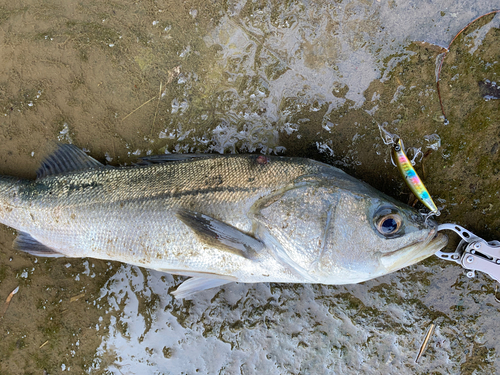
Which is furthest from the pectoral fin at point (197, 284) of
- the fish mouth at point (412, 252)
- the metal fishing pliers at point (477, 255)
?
the metal fishing pliers at point (477, 255)

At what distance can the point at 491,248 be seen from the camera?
3188mm

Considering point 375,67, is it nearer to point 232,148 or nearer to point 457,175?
point 457,175

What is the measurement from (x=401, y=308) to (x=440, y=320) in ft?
1.60

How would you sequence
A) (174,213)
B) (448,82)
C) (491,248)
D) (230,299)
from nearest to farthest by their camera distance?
(174,213)
(491,248)
(448,82)
(230,299)

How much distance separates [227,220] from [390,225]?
147cm

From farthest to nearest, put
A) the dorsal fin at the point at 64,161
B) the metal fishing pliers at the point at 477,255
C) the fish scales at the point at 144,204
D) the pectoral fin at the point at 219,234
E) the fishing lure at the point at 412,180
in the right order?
the dorsal fin at the point at 64,161
the metal fishing pliers at the point at 477,255
the fishing lure at the point at 412,180
the fish scales at the point at 144,204
the pectoral fin at the point at 219,234

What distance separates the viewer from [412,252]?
107 inches

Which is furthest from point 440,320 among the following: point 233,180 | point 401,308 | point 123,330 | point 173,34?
point 173,34

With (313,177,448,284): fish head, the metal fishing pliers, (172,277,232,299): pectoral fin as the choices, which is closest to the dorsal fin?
(172,277,232,299): pectoral fin

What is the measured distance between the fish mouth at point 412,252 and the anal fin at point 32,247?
3335 millimetres

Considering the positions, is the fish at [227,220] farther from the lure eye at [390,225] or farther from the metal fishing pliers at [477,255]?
the metal fishing pliers at [477,255]

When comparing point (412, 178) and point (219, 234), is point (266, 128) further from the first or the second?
point (412, 178)

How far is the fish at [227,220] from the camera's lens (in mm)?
2676

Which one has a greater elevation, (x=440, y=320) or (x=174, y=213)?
(x=174, y=213)
